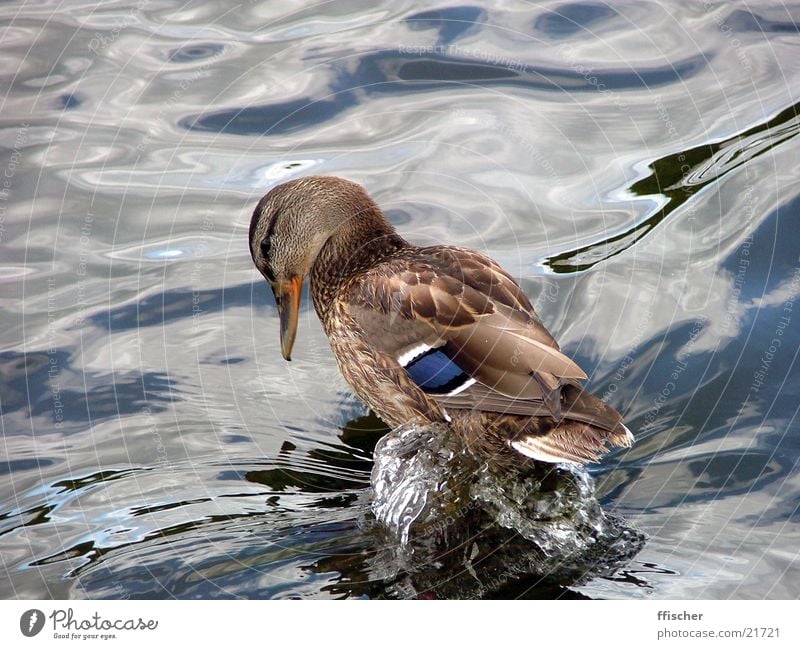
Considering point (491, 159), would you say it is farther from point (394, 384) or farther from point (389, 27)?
point (394, 384)

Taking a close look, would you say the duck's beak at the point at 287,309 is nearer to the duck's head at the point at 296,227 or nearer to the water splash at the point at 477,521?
the duck's head at the point at 296,227

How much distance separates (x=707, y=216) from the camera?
791cm

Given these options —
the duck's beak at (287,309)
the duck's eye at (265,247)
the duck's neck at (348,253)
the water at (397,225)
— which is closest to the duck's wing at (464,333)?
the duck's neck at (348,253)

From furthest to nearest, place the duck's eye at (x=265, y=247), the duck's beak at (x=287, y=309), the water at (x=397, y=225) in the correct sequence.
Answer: the duck's beak at (x=287, y=309)
the duck's eye at (x=265, y=247)
the water at (x=397, y=225)

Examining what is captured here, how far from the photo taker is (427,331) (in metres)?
5.96

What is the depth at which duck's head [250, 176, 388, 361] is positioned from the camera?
6.47 meters

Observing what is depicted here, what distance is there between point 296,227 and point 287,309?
1.77 feet

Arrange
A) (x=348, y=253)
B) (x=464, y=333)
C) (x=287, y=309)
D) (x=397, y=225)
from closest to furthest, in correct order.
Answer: (x=464, y=333)
(x=287, y=309)
(x=348, y=253)
(x=397, y=225)

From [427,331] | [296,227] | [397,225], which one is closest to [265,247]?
[296,227]

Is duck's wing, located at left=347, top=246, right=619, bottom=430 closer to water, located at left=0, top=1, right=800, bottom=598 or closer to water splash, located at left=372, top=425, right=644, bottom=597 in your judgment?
water splash, located at left=372, top=425, right=644, bottom=597

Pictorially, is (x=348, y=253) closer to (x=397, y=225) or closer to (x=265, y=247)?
(x=265, y=247)

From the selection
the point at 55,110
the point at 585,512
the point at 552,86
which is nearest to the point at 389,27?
the point at 552,86

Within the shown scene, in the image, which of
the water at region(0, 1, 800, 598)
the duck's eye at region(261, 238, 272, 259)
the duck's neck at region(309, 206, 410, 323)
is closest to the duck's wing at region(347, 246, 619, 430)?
the duck's neck at region(309, 206, 410, 323)

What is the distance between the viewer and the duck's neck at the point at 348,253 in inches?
262
